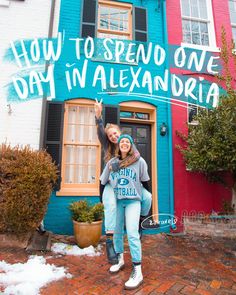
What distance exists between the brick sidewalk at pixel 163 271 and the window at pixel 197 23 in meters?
5.29

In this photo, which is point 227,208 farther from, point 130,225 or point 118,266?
point 130,225

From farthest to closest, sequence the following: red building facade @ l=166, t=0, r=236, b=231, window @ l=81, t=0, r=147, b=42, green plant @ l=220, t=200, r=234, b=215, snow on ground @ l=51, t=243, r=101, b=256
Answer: window @ l=81, t=0, r=147, b=42
red building facade @ l=166, t=0, r=236, b=231
green plant @ l=220, t=200, r=234, b=215
snow on ground @ l=51, t=243, r=101, b=256

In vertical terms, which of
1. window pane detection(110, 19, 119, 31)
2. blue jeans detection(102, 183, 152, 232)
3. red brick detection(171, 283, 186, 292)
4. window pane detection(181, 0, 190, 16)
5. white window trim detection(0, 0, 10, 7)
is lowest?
red brick detection(171, 283, 186, 292)

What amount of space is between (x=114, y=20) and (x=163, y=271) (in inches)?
230

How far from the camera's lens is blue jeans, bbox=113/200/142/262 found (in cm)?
275

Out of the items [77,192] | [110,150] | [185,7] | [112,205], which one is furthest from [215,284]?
[185,7]

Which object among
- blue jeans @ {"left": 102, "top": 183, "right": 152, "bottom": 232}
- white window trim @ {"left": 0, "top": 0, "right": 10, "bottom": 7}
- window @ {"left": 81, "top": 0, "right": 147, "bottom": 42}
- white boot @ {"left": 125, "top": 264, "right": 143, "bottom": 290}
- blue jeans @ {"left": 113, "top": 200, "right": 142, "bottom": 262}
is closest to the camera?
white boot @ {"left": 125, "top": 264, "right": 143, "bottom": 290}

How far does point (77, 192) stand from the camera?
16.3ft

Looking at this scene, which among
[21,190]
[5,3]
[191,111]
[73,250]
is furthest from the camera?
[191,111]

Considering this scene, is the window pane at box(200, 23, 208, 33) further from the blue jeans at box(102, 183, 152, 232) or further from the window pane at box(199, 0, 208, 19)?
the blue jeans at box(102, 183, 152, 232)

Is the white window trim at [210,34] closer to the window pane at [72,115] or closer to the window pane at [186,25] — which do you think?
the window pane at [186,25]

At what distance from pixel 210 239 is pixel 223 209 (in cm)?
90

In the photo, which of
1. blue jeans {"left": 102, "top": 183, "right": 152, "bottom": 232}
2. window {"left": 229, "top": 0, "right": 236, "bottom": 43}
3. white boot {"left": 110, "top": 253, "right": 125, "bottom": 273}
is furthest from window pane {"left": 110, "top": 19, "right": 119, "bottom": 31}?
white boot {"left": 110, "top": 253, "right": 125, "bottom": 273}

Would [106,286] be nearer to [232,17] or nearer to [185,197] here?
[185,197]
